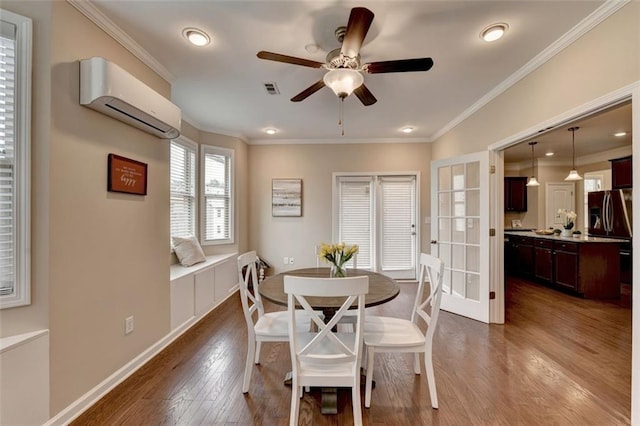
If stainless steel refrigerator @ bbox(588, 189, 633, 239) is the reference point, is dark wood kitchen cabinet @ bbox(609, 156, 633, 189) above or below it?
above

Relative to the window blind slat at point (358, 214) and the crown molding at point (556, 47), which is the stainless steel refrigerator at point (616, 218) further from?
the window blind slat at point (358, 214)

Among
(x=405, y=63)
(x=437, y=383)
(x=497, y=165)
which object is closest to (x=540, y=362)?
(x=437, y=383)

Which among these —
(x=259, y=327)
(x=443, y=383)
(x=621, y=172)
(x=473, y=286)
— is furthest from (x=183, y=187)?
(x=621, y=172)

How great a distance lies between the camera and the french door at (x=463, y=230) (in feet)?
10.7

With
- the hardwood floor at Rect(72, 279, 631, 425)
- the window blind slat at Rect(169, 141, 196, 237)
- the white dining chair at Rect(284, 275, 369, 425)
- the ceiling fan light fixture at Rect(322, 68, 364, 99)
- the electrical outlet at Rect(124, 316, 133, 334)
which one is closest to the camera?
the white dining chair at Rect(284, 275, 369, 425)

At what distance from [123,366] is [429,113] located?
164 inches

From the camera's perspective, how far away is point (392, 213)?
5156 millimetres

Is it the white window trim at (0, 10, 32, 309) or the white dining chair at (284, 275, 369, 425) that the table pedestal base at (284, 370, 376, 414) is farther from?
the white window trim at (0, 10, 32, 309)

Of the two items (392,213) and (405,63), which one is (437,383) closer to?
(405,63)

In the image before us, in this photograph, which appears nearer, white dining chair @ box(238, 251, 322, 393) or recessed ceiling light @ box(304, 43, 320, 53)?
white dining chair @ box(238, 251, 322, 393)

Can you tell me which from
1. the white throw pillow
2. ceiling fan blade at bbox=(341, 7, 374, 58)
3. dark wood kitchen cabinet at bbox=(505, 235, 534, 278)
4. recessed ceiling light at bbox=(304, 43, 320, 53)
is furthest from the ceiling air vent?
dark wood kitchen cabinet at bbox=(505, 235, 534, 278)

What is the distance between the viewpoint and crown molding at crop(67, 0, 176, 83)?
183 cm

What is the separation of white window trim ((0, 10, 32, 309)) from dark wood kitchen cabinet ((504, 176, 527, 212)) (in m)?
7.77

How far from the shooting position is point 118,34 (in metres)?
2.10
